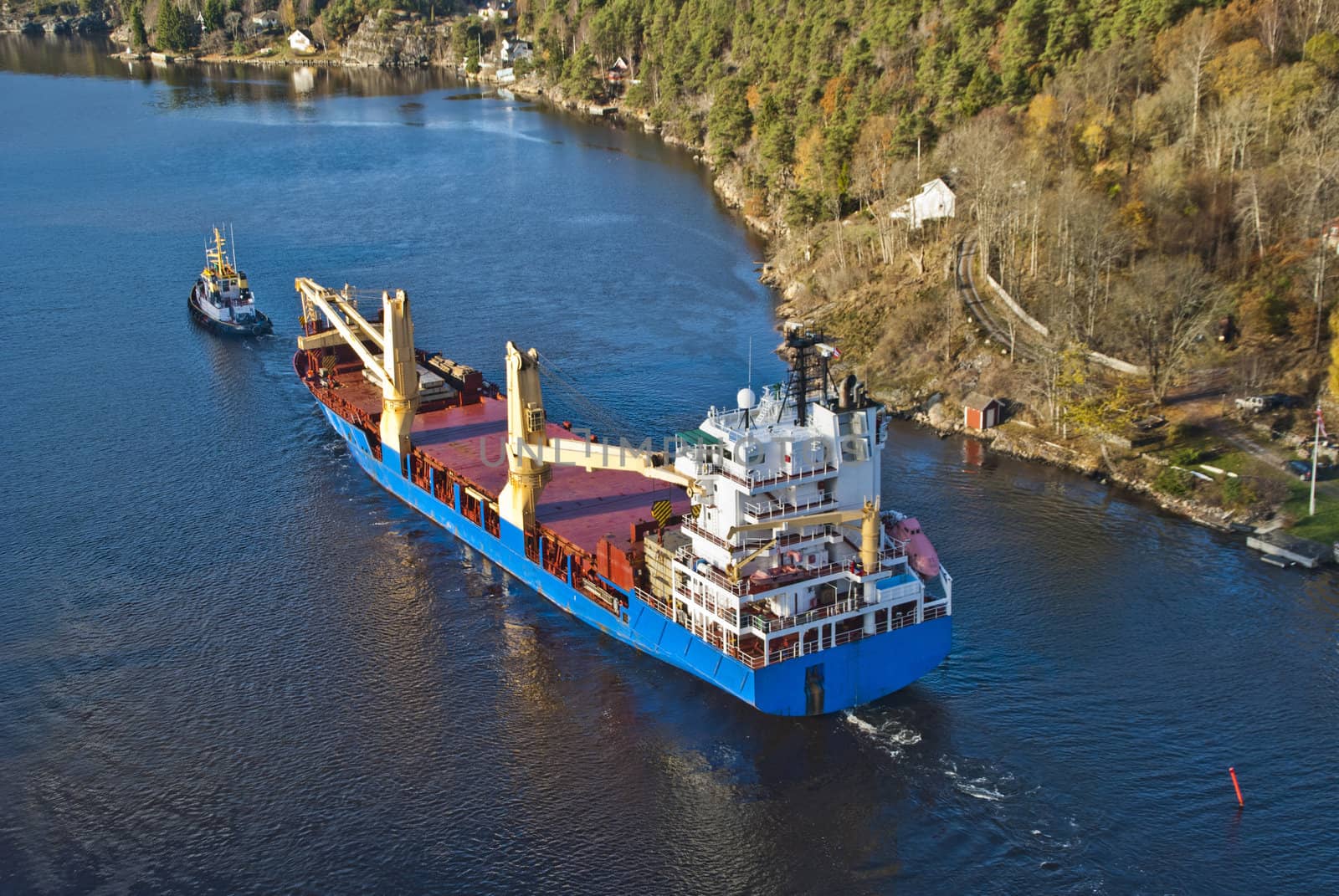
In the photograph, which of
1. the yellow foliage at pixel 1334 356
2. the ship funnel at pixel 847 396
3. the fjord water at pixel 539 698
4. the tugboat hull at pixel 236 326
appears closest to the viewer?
the fjord water at pixel 539 698

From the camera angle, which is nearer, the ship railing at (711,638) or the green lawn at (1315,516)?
the ship railing at (711,638)

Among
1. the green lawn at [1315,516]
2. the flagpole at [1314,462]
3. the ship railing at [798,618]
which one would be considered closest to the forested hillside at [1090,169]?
the flagpole at [1314,462]

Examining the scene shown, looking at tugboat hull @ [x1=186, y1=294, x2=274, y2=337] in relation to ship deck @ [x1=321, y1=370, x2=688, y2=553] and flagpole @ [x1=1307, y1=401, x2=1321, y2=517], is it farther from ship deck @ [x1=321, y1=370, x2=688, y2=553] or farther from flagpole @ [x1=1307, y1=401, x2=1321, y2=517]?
flagpole @ [x1=1307, y1=401, x2=1321, y2=517]

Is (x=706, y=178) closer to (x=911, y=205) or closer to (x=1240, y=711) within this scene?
(x=911, y=205)

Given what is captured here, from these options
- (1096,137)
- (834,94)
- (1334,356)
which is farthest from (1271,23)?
(834,94)

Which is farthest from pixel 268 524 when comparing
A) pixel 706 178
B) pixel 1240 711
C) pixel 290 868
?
pixel 706 178

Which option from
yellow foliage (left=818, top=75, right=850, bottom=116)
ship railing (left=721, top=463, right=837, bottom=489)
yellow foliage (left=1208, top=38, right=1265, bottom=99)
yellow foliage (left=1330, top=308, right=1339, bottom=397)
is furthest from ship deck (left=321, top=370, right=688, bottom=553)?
yellow foliage (left=818, top=75, right=850, bottom=116)

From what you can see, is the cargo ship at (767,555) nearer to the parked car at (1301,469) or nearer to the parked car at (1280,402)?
the parked car at (1301,469)
